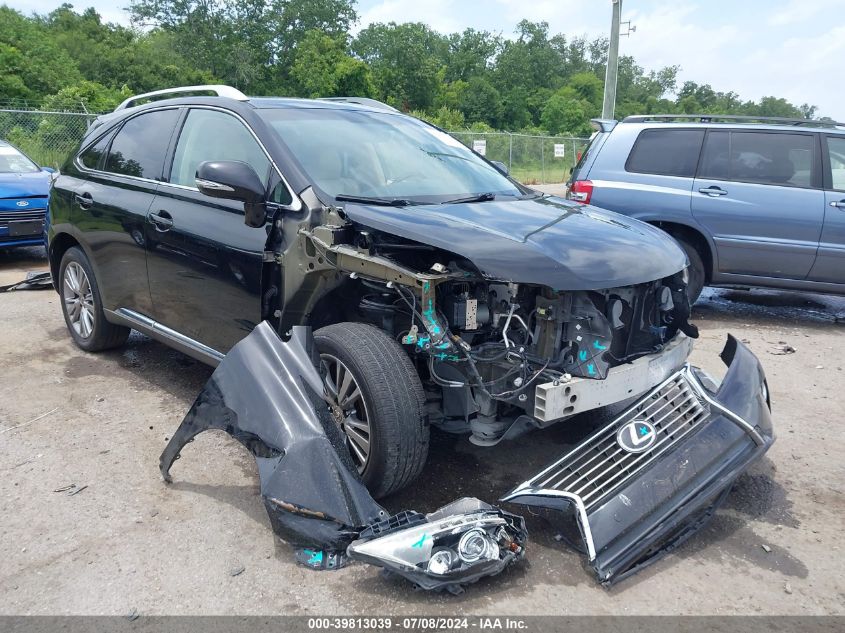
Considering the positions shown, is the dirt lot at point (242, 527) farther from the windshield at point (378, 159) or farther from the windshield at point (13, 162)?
the windshield at point (13, 162)

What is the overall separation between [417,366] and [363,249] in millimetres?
628

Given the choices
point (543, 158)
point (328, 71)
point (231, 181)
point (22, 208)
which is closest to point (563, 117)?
point (328, 71)

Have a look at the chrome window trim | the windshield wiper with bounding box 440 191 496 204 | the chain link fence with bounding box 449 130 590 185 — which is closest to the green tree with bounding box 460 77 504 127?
the chain link fence with bounding box 449 130 590 185

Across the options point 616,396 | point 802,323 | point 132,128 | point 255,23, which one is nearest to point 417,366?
point 616,396

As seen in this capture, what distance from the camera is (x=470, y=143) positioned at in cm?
2423

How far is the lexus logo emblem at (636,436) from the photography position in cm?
302

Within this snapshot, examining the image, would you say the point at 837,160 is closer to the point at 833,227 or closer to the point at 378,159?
the point at 833,227

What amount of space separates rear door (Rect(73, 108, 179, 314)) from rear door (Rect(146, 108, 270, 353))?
0.16 metres

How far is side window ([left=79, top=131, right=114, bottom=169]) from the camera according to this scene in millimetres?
5059

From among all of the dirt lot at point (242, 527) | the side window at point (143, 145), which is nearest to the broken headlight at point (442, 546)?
the dirt lot at point (242, 527)

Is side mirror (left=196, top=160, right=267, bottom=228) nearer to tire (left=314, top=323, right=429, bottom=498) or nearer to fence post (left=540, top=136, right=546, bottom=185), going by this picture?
Answer: tire (left=314, top=323, right=429, bottom=498)

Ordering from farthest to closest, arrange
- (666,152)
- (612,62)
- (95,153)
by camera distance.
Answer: (612,62), (666,152), (95,153)

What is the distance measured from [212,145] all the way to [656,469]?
117 inches

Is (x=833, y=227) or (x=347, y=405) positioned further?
(x=833, y=227)
